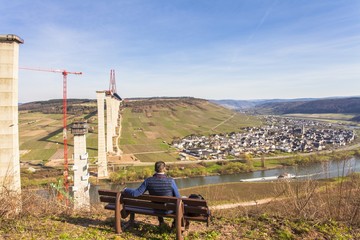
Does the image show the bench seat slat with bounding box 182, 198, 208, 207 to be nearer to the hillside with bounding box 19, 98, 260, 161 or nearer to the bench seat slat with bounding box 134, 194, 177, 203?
the bench seat slat with bounding box 134, 194, 177, 203

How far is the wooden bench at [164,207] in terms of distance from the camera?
4.90m

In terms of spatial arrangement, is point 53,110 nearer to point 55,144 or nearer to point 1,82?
point 55,144

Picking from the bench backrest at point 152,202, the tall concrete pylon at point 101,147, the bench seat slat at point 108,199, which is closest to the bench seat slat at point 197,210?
the bench backrest at point 152,202

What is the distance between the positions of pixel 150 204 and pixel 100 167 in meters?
39.7

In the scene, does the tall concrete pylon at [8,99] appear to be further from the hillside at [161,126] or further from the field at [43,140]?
the field at [43,140]

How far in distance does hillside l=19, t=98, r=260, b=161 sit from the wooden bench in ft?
162

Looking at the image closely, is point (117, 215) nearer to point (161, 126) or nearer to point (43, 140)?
point (43, 140)

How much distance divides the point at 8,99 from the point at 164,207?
644cm

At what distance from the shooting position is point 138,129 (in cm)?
8794

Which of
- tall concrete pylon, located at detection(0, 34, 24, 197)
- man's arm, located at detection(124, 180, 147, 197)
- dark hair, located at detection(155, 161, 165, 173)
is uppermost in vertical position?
tall concrete pylon, located at detection(0, 34, 24, 197)

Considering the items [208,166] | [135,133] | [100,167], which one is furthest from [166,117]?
[100,167]

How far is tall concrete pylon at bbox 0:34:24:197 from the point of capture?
27.6 ft

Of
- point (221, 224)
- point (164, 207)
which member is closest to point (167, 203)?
point (164, 207)

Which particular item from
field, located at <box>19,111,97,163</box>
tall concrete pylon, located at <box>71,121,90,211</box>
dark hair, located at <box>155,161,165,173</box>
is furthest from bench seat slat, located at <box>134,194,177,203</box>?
field, located at <box>19,111,97,163</box>
